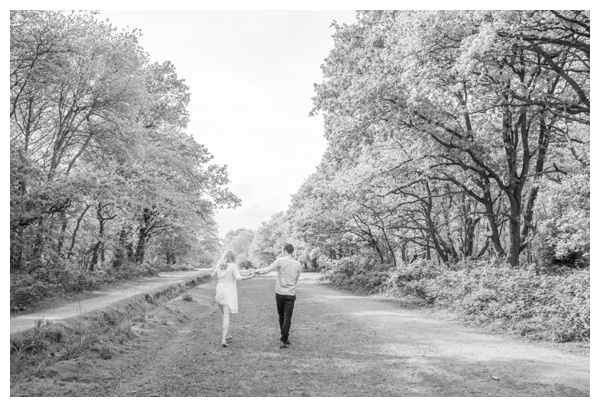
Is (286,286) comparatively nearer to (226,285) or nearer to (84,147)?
(226,285)

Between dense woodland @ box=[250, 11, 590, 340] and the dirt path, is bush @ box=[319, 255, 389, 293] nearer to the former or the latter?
dense woodland @ box=[250, 11, 590, 340]

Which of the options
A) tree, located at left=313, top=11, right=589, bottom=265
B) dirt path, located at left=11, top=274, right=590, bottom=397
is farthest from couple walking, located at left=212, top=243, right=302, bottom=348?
tree, located at left=313, top=11, right=589, bottom=265

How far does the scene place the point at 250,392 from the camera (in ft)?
20.0

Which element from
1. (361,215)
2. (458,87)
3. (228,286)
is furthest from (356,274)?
(228,286)

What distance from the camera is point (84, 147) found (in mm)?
21328

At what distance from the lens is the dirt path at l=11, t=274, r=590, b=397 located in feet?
20.2

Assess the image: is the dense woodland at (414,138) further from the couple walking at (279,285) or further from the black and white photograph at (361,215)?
the couple walking at (279,285)

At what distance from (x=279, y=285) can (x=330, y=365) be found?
213cm

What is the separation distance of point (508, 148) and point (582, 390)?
11.8 meters

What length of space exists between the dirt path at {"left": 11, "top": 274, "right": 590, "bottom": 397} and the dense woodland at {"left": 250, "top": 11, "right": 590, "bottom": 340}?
2.12m

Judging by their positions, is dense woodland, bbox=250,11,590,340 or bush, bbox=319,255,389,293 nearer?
dense woodland, bbox=250,11,590,340

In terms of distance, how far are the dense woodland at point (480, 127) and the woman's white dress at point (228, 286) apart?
6395 mm

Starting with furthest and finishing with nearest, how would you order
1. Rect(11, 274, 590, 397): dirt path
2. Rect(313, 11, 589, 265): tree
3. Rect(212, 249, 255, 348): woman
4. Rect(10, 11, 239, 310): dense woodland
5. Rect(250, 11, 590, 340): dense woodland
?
Rect(10, 11, 239, 310): dense woodland, Rect(313, 11, 589, 265): tree, Rect(250, 11, 590, 340): dense woodland, Rect(212, 249, 255, 348): woman, Rect(11, 274, 590, 397): dirt path

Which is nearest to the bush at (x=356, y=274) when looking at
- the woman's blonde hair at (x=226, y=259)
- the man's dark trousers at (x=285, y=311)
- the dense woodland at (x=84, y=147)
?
the dense woodland at (x=84, y=147)
